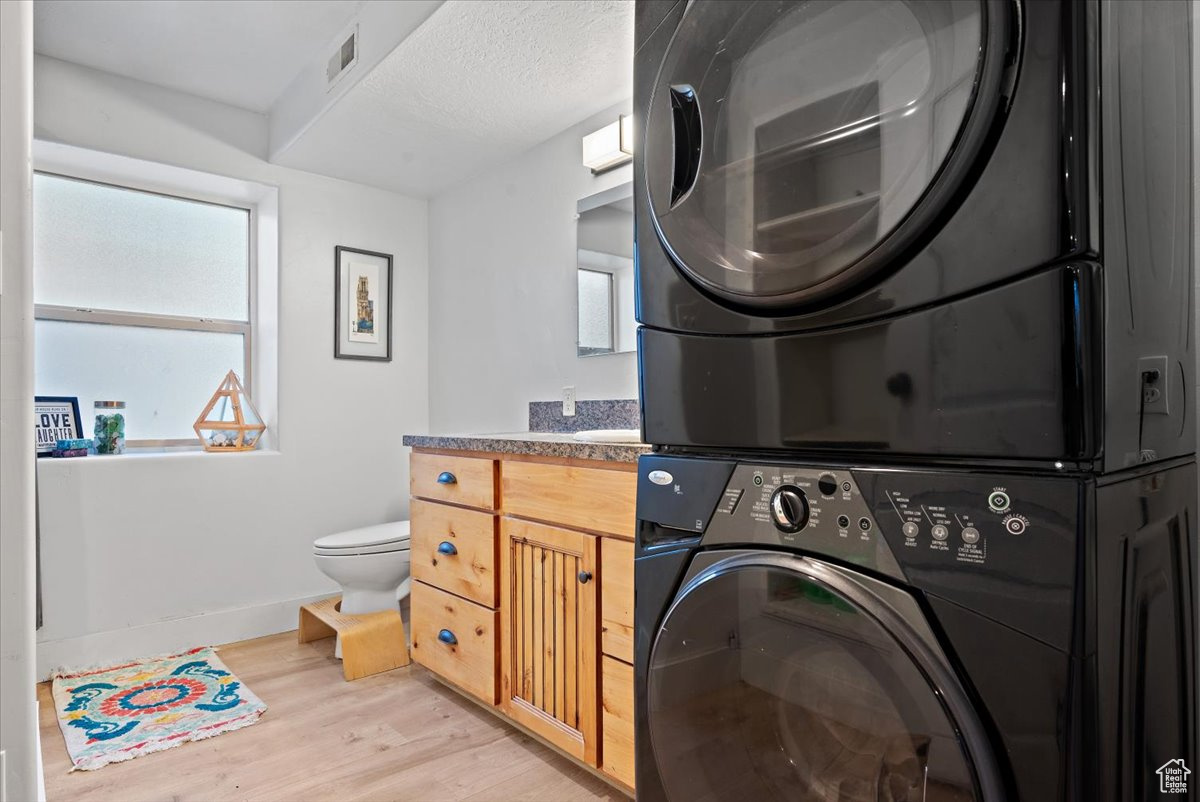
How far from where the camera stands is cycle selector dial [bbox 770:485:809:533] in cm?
87

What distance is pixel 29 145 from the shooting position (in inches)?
46.5

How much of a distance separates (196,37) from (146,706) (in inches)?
95.3

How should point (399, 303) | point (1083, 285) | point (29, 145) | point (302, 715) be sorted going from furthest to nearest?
point (399, 303) → point (302, 715) → point (29, 145) → point (1083, 285)

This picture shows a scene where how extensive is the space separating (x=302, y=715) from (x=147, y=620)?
105 centimetres

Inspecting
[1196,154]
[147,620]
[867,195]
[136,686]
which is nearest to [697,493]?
[867,195]

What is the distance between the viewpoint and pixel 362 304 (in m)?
3.47

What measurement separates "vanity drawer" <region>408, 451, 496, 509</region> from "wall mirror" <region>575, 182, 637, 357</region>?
0.72 meters

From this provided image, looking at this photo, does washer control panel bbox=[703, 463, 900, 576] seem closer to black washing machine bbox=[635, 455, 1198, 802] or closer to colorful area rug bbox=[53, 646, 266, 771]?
black washing machine bbox=[635, 455, 1198, 802]

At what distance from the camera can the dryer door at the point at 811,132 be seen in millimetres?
724

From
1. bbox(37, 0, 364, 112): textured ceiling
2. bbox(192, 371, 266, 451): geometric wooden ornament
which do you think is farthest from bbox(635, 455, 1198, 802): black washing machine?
bbox(192, 371, 266, 451): geometric wooden ornament

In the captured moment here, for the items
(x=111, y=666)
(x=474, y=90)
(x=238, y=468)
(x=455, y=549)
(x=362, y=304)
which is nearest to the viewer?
(x=455, y=549)

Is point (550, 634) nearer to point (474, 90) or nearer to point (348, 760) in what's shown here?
point (348, 760)

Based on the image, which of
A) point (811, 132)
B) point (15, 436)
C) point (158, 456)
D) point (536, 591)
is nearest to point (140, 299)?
point (158, 456)

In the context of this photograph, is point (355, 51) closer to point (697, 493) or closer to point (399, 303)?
point (399, 303)
